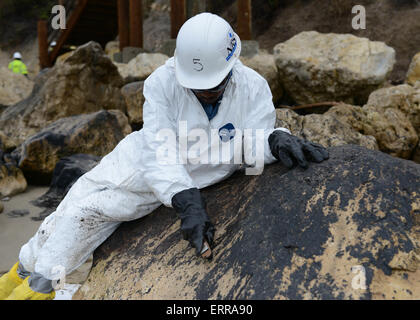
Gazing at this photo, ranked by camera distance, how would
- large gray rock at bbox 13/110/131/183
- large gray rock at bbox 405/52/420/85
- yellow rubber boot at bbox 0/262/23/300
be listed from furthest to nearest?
large gray rock at bbox 405/52/420/85
large gray rock at bbox 13/110/131/183
yellow rubber boot at bbox 0/262/23/300

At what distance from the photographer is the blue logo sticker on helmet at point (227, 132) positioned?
6.98ft

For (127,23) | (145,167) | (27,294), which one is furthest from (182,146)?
(127,23)

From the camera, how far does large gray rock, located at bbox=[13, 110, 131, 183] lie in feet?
16.6

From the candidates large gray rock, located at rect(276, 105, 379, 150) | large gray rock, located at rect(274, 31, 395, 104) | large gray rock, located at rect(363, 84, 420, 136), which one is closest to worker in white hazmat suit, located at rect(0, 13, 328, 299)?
large gray rock, located at rect(276, 105, 379, 150)

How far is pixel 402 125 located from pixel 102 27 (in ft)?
35.3

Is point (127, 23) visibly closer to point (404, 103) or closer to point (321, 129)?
point (404, 103)

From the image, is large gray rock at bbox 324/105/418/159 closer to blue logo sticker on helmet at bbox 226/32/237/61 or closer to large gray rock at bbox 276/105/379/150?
large gray rock at bbox 276/105/379/150

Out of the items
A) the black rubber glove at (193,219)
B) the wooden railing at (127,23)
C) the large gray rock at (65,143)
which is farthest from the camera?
the wooden railing at (127,23)

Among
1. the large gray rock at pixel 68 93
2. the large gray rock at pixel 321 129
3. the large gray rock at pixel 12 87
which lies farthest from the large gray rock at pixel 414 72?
the large gray rock at pixel 12 87

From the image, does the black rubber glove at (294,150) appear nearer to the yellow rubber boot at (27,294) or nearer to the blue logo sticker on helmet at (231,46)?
the blue logo sticker on helmet at (231,46)

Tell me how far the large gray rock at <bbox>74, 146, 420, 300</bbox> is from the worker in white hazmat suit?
149 millimetres

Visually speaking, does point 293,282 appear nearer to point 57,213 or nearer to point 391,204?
point 391,204

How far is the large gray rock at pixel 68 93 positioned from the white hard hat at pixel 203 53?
16.1ft

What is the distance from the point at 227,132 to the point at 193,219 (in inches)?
24.0
